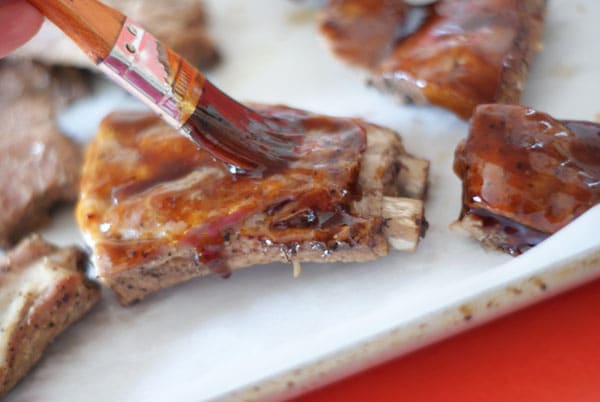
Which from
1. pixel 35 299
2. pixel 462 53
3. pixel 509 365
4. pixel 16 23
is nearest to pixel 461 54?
pixel 462 53

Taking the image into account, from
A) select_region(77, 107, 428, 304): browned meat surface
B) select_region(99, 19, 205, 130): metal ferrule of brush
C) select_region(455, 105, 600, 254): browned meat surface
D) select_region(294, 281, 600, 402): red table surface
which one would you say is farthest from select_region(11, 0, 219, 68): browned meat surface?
select_region(294, 281, 600, 402): red table surface

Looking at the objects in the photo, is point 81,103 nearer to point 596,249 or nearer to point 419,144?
point 419,144

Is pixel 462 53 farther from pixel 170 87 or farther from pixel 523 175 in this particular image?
pixel 170 87

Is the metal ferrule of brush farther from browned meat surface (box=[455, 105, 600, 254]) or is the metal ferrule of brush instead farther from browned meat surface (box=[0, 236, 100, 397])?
browned meat surface (box=[455, 105, 600, 254])

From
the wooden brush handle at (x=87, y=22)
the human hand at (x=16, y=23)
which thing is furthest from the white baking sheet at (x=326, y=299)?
the wooden brush handle at (x=87, y=22)

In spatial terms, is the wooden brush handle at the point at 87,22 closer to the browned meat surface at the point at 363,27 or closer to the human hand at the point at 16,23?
the human hand at the point at 16,23

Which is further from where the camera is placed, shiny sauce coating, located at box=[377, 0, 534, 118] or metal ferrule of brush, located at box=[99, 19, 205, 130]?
shiny sauce coating, located at box=[377, 0, 534, 118]
